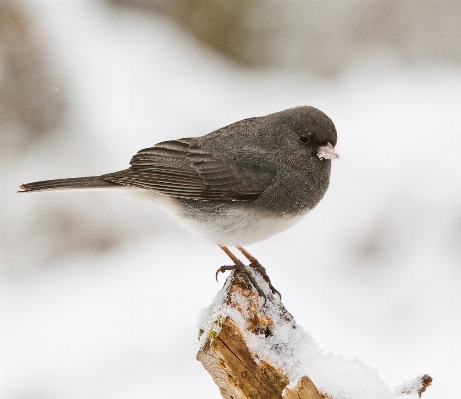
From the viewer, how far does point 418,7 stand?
5.46 metres

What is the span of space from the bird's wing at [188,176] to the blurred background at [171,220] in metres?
1.29

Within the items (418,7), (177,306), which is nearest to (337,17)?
(418,7)

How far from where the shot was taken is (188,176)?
2762mm

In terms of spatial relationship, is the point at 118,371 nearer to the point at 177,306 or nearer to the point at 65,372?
the point at 65,372

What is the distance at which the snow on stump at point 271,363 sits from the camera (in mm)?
2038

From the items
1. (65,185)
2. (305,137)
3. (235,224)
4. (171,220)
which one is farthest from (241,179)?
(171,220)

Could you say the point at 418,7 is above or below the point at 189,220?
above

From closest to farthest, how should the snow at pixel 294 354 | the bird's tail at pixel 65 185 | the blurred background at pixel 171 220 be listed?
the snow at pixel 294 354 < the bird's tail at pixel 65 185 < the blurred background at pixel 171 220

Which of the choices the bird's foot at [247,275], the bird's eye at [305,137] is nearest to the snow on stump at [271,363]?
the bird's foot at [247,275]

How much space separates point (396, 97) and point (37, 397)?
3.76 m

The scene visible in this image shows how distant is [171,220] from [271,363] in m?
2.64

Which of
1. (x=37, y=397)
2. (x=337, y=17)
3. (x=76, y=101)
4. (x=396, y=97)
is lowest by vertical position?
(x=37, y=397)

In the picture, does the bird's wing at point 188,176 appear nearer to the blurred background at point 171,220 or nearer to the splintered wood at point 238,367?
the splintered wood at point 238,367

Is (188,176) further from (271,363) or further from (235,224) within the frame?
(271,363)
